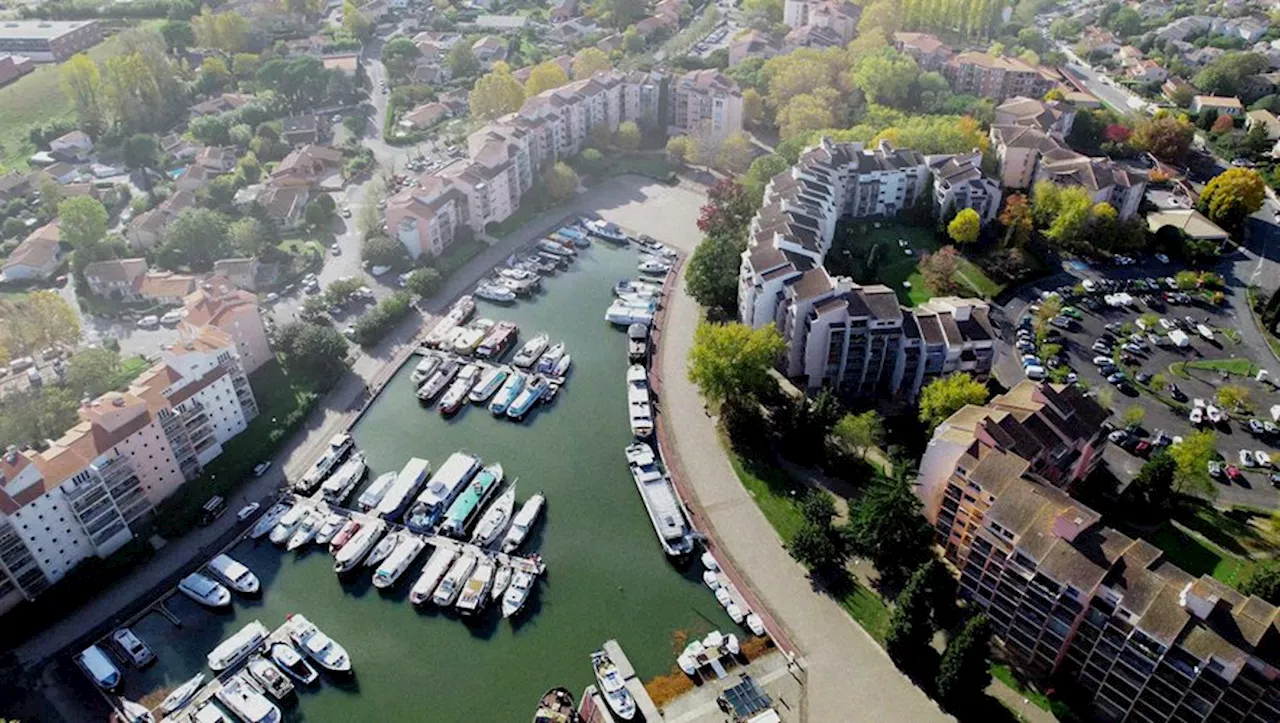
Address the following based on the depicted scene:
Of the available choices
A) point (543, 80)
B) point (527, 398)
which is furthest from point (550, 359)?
point (543, 80)

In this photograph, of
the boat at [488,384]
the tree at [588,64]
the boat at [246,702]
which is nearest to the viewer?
the boat at [246,702]

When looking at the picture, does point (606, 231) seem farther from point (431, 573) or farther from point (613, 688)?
point (613, 688)

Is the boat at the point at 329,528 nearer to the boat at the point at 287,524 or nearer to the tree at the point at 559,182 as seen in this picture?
the boat at the point at 287,524

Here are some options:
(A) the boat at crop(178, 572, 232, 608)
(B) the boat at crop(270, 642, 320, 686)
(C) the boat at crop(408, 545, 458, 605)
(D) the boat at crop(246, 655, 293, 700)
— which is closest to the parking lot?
(C) the boat at crop(408, 545, 458, 605)

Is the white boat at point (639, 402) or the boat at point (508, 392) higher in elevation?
the white boat at point (639, 402)

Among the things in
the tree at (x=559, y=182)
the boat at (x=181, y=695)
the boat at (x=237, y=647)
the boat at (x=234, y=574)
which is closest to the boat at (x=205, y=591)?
the boat at (x=234, y=574)

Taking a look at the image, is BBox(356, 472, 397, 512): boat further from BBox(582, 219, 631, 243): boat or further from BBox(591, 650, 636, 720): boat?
BBox(582, 219, 631, 243): boat
